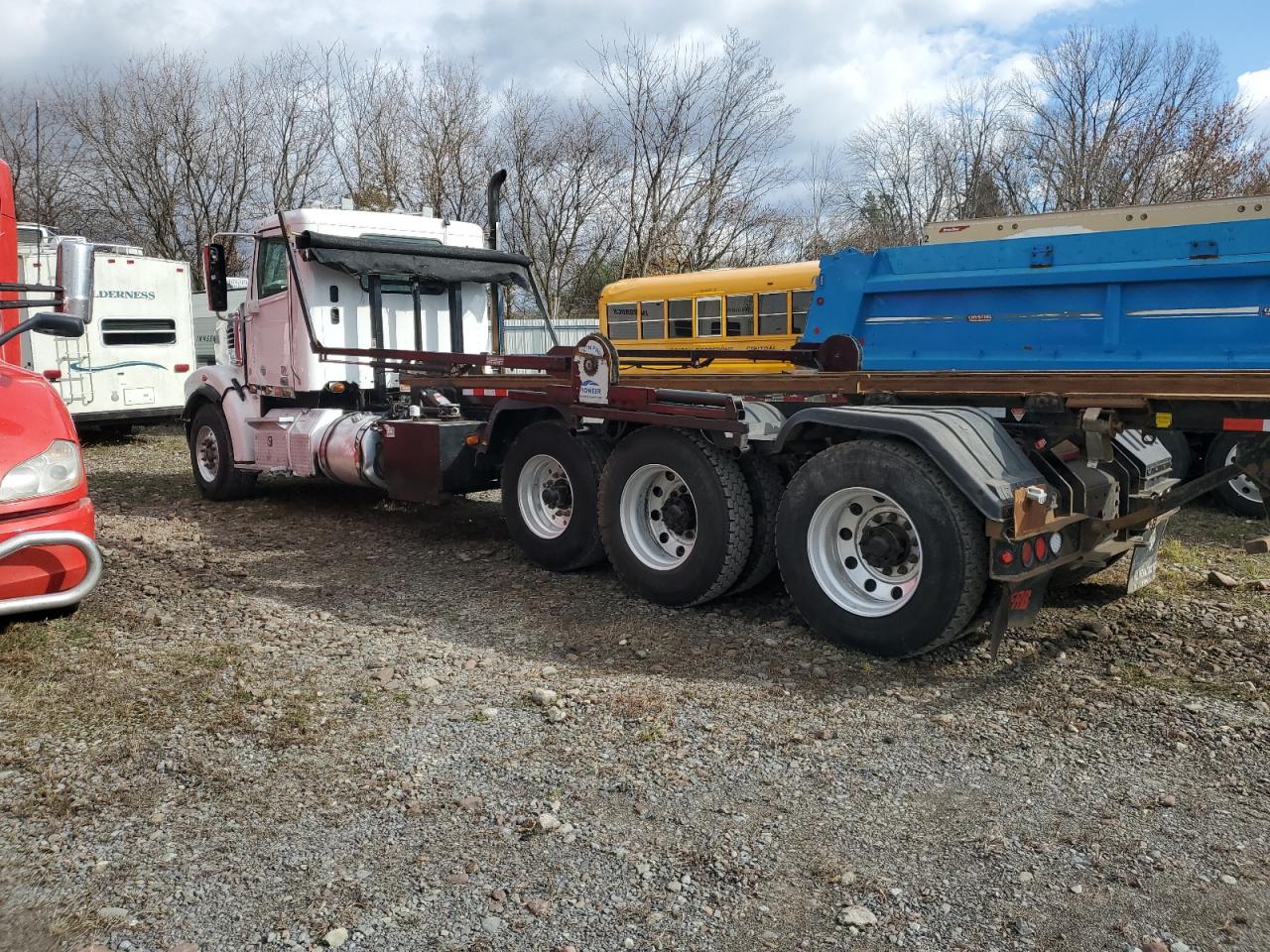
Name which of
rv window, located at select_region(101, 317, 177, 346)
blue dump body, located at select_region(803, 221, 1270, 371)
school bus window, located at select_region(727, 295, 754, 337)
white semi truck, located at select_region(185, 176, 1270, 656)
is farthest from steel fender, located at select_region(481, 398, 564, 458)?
rv window, located at select_region(101, 317, 177, 346)

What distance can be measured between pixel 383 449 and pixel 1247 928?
668cm

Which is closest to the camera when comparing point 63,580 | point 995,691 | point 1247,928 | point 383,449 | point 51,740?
point 1247,928

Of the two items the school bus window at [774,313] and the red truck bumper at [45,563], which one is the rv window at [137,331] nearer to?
the school bus window at [774,313]

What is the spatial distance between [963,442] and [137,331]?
13.8m

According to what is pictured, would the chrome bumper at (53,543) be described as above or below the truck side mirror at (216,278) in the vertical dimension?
below

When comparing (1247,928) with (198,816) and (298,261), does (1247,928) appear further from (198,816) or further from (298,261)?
(298,261)

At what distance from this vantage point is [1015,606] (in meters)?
4.66

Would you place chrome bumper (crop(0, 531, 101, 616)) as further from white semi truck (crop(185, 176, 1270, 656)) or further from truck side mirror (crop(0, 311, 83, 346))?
white semi truck (crop(185, 176, 1270, 656))

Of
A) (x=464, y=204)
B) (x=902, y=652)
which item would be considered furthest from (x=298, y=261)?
(x=464, y=204)

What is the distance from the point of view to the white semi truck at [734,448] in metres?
4.65

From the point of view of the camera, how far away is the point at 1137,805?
348 cm

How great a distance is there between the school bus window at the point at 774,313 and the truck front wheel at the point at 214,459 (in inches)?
277

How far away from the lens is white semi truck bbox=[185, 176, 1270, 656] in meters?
4.65

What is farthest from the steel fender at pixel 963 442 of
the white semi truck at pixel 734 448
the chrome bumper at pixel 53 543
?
the chrome bumper at pixel 53 543
